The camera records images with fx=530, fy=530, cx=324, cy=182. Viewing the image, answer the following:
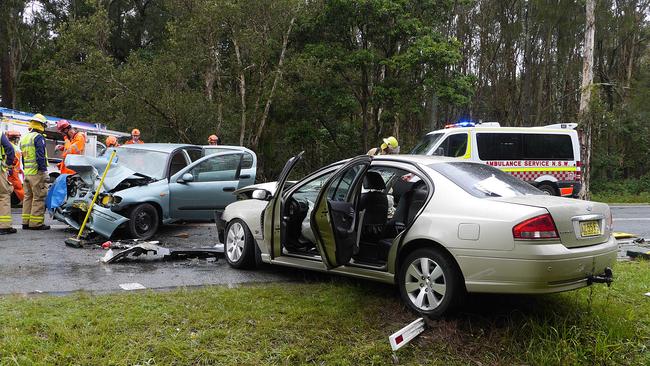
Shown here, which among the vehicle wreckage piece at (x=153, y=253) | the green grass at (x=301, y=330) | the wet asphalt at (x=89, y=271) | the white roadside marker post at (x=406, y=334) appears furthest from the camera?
the vehicle wreckage piece at (x=153, y=253)

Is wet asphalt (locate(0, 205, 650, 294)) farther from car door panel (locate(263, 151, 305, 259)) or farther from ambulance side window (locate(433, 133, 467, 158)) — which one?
ambulance side window (locate(433, 133, 467, 158))

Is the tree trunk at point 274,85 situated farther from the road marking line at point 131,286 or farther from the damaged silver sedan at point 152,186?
the road marking line at point 131,286

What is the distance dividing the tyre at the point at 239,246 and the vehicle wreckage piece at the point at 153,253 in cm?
50

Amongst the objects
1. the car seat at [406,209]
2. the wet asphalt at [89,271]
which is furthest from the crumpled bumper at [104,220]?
the car seat at [406,209]

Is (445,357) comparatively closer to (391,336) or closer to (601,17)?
(391,336)

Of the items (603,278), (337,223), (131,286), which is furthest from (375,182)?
(131,286)

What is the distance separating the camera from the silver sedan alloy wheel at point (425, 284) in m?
4.46

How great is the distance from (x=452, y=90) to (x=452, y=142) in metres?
6.90

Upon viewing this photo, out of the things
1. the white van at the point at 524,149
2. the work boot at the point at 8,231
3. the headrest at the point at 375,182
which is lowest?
the work boot at the point at 8,231

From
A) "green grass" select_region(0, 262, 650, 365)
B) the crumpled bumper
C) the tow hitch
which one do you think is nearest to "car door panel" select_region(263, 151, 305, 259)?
"green grass" select_region(0, 262, 650, 365)

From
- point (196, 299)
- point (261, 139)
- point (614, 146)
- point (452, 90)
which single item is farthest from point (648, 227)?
point (614, 146)

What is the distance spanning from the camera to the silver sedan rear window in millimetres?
4660

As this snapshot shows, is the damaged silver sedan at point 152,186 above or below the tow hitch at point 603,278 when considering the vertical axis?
above

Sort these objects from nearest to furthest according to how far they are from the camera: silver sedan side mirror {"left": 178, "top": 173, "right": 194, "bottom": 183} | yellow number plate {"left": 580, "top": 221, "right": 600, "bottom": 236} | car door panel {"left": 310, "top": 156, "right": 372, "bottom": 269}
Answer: yellow number plate {"left": 580, "top": 221, "right": 600, "bottom": 236}
car door panel {"left": 310, "top": 156, "right": 372, "bottom": 269}
silver sedan side mirror {"left": 178, "top": 173, "right": 194, "bottom": 183}
